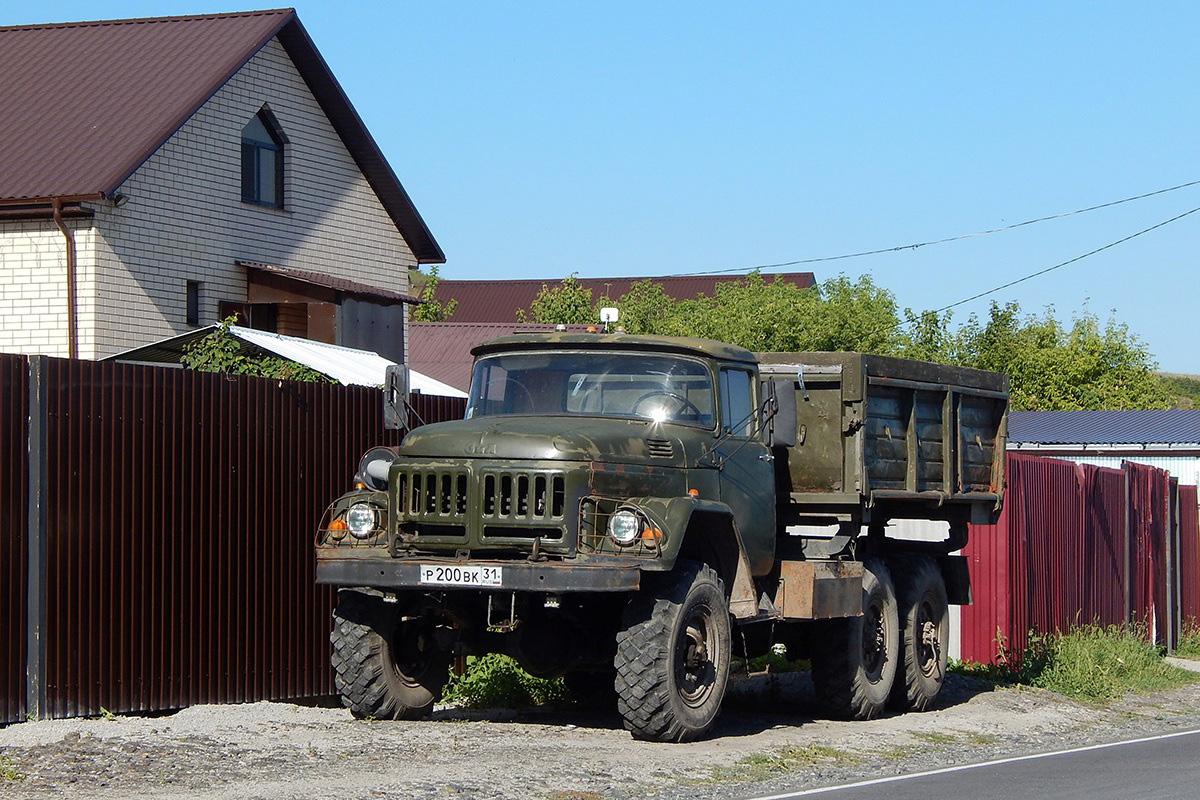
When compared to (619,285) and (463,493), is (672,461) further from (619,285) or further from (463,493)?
(619,285)

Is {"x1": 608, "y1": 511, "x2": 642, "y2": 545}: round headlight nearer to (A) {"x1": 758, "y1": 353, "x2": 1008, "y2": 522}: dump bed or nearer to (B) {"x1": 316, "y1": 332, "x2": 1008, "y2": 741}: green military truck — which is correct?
(B) {"x1": 316, "y1": 332, "x2": 1008, "y2": 741}: green military truck

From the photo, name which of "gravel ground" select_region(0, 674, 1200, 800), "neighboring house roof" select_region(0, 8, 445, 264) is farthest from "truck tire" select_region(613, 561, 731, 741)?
"neighboring house roof" select_region(0, 8, 445, 264)

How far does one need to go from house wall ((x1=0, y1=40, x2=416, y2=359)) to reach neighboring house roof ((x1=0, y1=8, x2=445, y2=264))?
1.29 ft

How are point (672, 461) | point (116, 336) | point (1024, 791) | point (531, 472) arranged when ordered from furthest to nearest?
point (116, 336) < point (672, 461) < point (531, 472) < point (1024, 791)

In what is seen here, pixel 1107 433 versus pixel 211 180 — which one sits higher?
pixel 211 180

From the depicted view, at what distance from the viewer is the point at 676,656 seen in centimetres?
1062

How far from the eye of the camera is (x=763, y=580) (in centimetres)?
1267

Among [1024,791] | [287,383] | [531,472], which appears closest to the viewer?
[1024,791]

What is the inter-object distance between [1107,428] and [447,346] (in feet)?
55.0

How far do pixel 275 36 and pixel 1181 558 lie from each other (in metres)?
15.5

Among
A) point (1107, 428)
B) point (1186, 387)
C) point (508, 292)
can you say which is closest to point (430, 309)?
point (508, 292)

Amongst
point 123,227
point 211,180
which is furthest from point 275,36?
point 123,227

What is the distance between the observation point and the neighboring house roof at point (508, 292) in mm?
A: 77250

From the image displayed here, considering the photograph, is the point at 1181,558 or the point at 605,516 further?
the point at 1181,558
